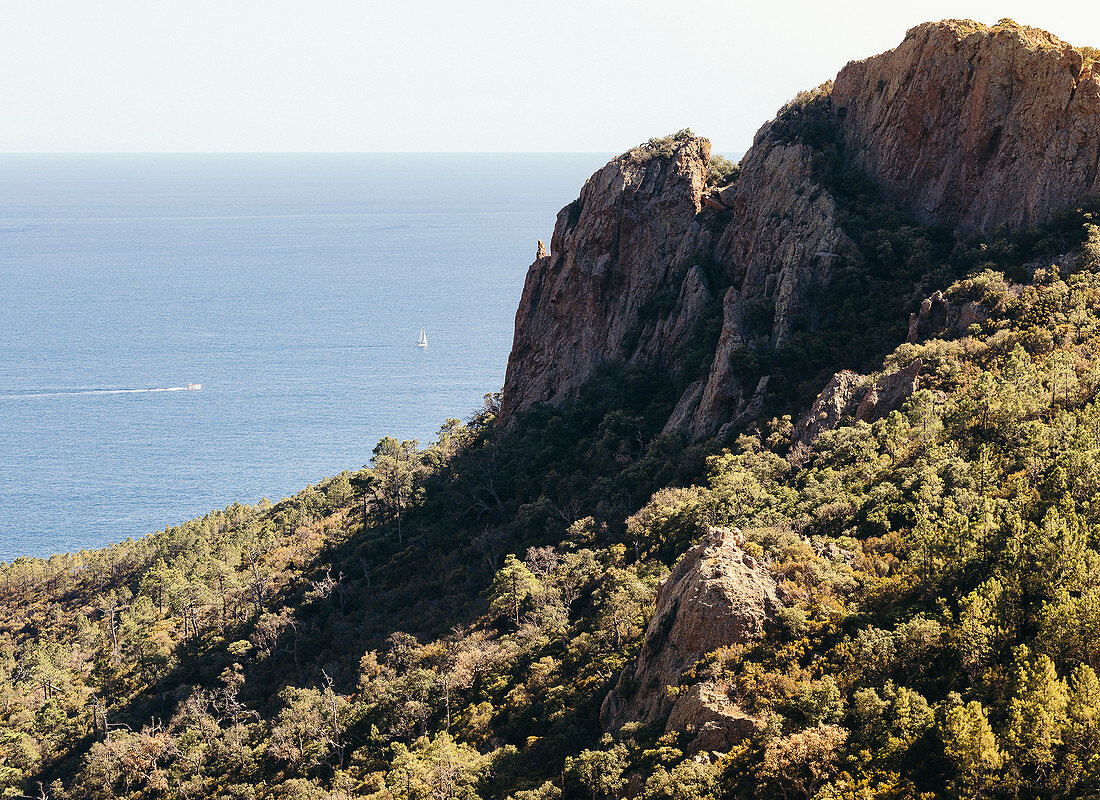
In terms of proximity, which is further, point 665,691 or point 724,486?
point 724,486

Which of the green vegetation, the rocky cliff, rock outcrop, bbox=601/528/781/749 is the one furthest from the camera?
the rocky cliff

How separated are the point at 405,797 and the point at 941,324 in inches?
1459

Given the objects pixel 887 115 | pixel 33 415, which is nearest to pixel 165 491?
pixel 33 415

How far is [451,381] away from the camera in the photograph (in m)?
143

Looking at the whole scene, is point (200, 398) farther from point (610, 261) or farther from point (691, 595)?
point (691, 595)

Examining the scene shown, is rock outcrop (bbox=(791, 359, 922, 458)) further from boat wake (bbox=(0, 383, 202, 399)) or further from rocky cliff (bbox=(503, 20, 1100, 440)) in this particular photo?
boat wake (bbox=(0, 383, 202, 399))

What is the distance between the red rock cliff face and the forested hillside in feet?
6.48

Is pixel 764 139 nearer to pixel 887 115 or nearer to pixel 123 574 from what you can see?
pixel 887 115

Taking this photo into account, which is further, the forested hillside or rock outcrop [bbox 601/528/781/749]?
rock outcrop [bbox 601/528/781/749]

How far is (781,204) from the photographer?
61.9m

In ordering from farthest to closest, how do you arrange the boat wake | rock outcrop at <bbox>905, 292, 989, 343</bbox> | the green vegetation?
the boat wake, rock outcrop at <bbox>905, 292, 989, 343</bbox>, the green vegetation

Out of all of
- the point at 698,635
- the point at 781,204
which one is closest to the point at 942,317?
the point at 781,204

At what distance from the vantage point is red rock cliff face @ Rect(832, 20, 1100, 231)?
50.2 m

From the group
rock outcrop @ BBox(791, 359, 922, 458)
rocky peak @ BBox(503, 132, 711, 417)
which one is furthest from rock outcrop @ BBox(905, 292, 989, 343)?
rocky peak @ BBox(503, 132, 711, 417)
